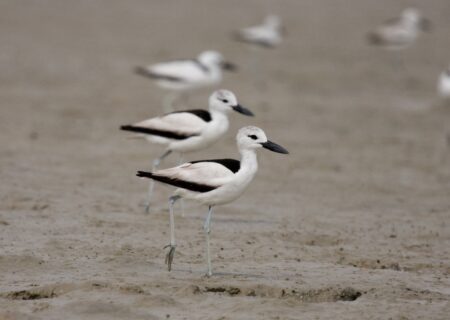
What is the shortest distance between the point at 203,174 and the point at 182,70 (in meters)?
7.32

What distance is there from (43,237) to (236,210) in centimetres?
246

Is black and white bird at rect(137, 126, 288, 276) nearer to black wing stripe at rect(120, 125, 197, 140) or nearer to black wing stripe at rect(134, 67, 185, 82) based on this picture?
black wing stripe at rect(120, 125, 197, 140)

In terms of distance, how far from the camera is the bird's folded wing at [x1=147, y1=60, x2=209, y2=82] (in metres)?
15.0

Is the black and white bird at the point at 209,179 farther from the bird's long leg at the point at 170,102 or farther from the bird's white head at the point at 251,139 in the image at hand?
the bird's long leg at the point at 170,102

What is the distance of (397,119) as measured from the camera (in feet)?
54.6

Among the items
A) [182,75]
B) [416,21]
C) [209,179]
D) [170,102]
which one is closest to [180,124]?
[209,179]

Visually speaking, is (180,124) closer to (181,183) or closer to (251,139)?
(251,139)

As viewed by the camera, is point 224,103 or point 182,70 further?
point 182,70

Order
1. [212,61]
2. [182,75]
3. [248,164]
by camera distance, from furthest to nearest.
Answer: [212,61], [182,75], [248,164]

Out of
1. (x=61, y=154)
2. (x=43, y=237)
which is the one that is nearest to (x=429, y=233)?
(x=43, y=237)

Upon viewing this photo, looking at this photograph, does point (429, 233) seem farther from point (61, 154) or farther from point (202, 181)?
point (61, 154)

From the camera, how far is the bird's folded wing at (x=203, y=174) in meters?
7.84

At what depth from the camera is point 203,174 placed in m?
7.89

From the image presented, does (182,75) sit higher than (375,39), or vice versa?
(375,39)
